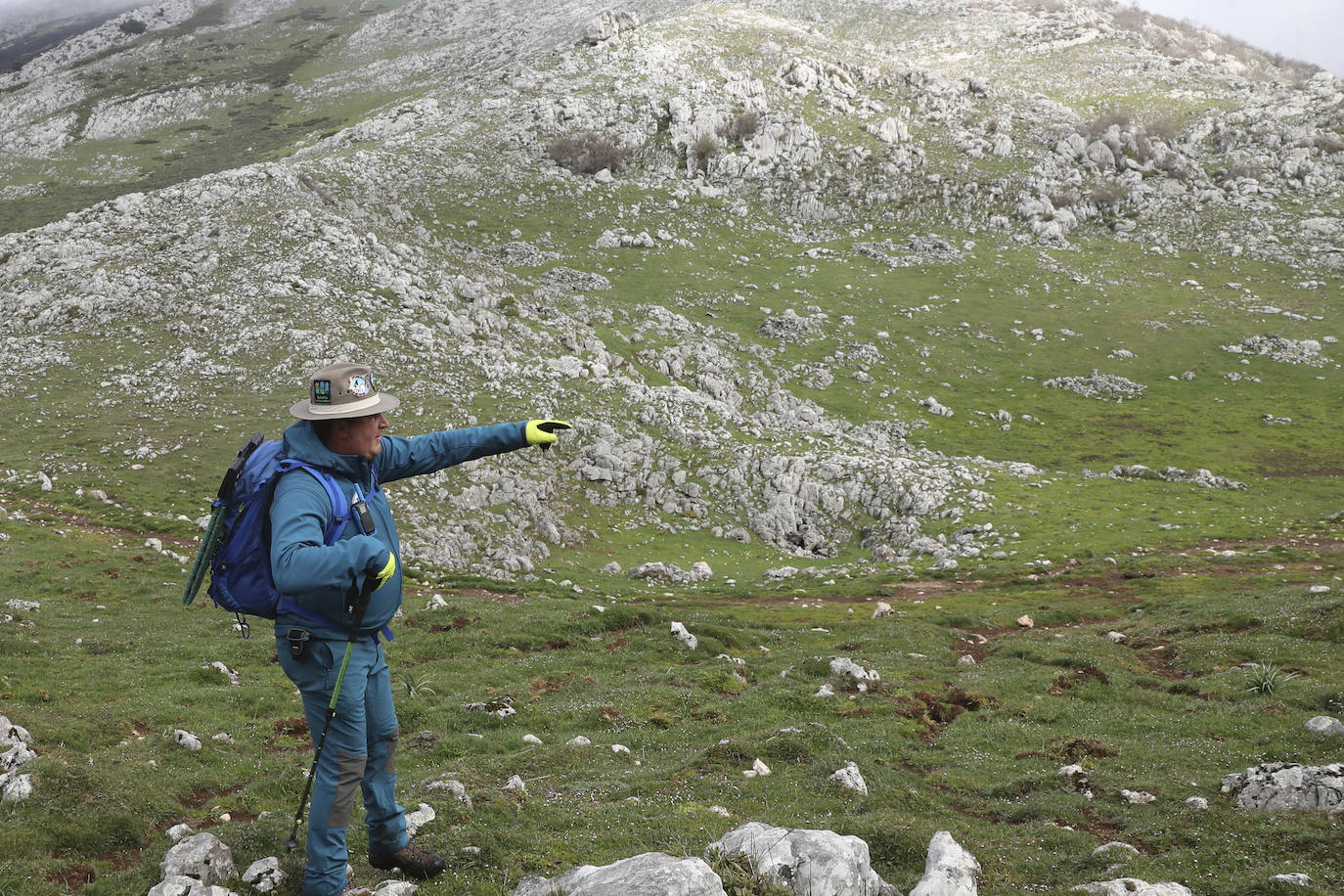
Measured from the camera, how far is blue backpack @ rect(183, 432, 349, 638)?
7.35 m

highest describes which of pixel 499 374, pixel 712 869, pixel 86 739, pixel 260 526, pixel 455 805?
pixel 260 526

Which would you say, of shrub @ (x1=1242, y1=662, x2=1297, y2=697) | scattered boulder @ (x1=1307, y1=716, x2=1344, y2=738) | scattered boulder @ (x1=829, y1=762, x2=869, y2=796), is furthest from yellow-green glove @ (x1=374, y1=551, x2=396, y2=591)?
shrub @ (x1=1242, y1=662, x2=1297, y2=697)

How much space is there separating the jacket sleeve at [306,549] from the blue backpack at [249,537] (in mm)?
171

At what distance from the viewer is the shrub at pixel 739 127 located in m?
115

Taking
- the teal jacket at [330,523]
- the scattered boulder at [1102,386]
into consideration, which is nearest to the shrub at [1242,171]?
the scattered boulder at [1102,386]

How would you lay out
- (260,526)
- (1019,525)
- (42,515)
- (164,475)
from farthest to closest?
1. (1019,525)
2. (164,475)
3. (42,515)
4. (260,526)

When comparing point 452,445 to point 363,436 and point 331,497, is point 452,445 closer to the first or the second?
point 363,436

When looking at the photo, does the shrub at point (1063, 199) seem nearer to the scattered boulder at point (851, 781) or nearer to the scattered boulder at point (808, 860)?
the scattered boulder at point (851, 781)

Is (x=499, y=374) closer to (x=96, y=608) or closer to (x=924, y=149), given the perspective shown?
(x=96, y=608)

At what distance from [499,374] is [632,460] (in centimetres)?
1183

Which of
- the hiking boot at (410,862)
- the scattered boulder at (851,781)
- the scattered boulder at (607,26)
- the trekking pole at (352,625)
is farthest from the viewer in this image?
Result: the scattered boulder at (607,26)

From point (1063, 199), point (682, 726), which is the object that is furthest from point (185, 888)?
point (1063, 199)

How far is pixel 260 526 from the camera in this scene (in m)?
7.41

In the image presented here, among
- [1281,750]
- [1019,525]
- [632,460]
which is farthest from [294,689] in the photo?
[1019,525]
